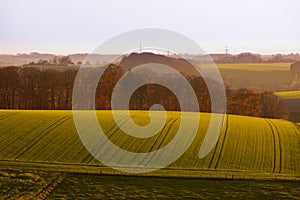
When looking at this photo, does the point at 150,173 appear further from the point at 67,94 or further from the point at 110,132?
the point at 67,94

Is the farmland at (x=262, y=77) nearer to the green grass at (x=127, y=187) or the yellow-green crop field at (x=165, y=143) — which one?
the yellow-green crop field at (x=165, y=143)

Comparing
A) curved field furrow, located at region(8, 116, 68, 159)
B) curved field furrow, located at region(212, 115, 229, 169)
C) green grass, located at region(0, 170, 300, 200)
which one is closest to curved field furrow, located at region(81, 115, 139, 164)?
green grass, located at region(0, 170, 300, 200)

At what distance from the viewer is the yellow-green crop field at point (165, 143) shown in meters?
27.8

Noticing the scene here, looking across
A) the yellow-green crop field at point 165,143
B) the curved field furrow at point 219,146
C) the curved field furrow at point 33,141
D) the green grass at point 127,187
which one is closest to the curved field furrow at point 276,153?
the yellow-green crop field at point 165,143

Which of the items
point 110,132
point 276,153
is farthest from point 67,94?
point 276,153

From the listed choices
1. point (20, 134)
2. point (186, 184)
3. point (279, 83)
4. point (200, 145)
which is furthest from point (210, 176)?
point (279, 83)

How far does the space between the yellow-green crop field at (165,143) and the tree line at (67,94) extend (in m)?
20.6

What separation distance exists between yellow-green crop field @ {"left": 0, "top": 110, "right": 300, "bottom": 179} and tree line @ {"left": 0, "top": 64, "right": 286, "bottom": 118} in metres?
20.6

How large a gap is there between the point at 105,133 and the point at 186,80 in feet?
115

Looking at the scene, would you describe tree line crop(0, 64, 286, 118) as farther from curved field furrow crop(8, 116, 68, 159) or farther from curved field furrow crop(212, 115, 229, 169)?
curved field furrow crop(212, 115, 229, 169)

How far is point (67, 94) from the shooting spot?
211 ft

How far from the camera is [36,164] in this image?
92.8 ft

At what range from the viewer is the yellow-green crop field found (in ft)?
91.2

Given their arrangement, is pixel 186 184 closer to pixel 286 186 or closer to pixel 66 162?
pixel 286 186
